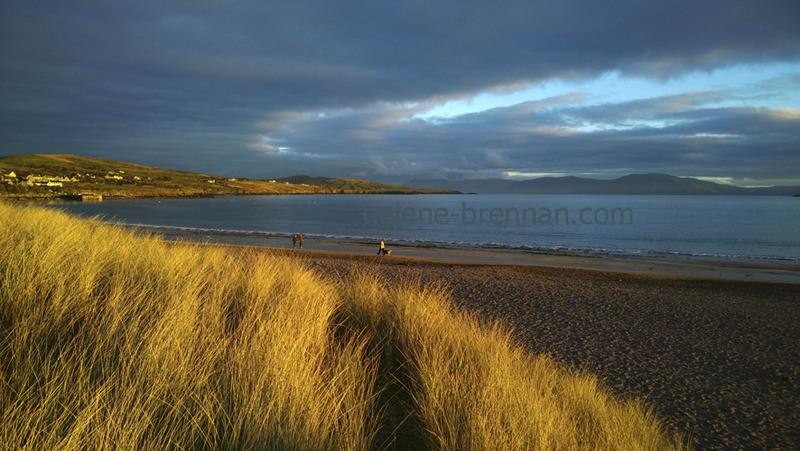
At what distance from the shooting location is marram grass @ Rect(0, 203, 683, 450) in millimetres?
2422

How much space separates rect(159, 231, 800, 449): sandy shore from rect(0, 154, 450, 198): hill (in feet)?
267

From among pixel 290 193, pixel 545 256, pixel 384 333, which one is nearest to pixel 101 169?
pixel 290 193

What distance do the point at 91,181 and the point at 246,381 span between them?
442ft

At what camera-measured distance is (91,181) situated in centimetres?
11044

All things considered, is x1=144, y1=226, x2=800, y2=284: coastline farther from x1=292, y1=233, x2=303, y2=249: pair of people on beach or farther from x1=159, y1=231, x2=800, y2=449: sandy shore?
x1=159, y1=231, x2=800, y2=449: sandy shore

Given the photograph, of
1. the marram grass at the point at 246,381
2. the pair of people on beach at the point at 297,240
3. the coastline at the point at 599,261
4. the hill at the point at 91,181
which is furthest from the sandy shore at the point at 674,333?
the hill at the point at 91,181

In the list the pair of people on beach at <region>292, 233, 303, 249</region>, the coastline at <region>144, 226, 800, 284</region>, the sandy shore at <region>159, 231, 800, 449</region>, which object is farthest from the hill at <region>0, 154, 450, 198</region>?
the sandy shore at <region>159, 231, 800, 449</region>

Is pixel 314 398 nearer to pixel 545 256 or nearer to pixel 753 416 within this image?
pixel 753 416

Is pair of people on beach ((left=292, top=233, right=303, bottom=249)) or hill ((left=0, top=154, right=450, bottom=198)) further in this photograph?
hill ((left=0, top=154, right=450, bottom=198))

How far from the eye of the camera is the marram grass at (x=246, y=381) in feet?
7.95

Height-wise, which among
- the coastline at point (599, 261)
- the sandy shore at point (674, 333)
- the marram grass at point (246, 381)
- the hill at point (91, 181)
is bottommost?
the coastline at point (599, 261)

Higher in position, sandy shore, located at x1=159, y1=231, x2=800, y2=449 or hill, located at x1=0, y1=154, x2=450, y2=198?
hill, located at x1=0, y1=154, x2=450, y2=198

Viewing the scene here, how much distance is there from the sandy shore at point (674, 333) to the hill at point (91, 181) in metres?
81.4

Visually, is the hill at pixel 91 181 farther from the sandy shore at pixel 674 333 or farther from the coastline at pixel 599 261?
the sandy shore at pixel 674 333
